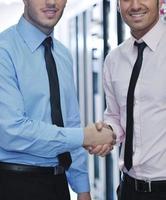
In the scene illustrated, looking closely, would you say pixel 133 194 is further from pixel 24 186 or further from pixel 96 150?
pixel 24 186

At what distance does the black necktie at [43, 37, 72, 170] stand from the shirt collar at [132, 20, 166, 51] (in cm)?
45

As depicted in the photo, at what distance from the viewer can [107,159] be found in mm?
3668

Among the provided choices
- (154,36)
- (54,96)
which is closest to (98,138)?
(54,96)

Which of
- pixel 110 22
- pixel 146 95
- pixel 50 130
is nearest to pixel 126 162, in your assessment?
pixel 146 95

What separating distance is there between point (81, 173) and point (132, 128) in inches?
13.5

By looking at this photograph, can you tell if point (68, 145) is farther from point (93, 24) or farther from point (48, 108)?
point (93, 24)

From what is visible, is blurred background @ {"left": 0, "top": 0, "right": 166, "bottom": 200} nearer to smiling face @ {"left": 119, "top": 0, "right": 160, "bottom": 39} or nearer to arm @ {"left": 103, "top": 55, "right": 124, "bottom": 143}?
arm @ {"left": 103, "top": 55, "right": 124, "bottom": 143}

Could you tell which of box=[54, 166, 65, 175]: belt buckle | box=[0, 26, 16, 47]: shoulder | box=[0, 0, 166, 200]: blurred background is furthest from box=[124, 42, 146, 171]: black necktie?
box=[0, 0, 166, 200]: blurred background

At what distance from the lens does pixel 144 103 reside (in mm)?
1802

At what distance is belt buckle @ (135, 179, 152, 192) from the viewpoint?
5.81 ft

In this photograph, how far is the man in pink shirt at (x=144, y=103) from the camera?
5.78 ft

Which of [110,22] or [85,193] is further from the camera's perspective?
[110,22]

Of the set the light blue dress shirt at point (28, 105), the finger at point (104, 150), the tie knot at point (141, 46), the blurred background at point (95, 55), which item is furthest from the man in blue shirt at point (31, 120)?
the blurred background at point (95, 55)

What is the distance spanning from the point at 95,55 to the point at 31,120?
241cm
